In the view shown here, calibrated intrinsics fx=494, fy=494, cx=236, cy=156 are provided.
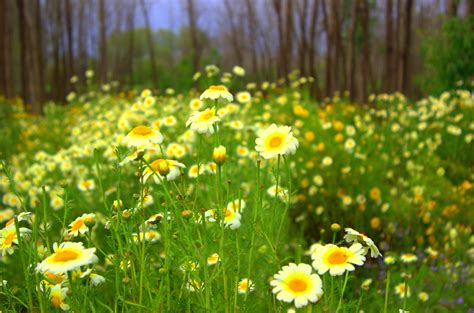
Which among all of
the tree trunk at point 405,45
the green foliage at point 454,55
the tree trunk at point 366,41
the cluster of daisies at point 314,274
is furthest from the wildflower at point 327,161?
the tree trunk at point 366,41

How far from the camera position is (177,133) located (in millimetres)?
3830

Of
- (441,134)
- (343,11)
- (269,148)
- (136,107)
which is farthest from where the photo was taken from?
(343,11)

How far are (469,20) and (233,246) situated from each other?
7934 millimetres

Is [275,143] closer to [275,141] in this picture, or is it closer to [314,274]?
[275,141]

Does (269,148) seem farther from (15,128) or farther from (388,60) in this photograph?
(388,60)

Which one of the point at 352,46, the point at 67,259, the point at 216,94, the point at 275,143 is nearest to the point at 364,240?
the point at 275,143

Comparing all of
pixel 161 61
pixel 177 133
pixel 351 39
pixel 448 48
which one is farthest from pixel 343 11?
pixel 161 61

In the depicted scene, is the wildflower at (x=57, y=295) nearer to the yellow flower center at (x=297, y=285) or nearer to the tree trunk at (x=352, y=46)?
the yellow flower center at (x=297, y=285)

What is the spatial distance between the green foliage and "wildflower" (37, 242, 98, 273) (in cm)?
784

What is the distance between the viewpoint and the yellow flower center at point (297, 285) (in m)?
1.05

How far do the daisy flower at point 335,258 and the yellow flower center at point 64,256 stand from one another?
509mm

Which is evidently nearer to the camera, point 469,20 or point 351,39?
point 469,20

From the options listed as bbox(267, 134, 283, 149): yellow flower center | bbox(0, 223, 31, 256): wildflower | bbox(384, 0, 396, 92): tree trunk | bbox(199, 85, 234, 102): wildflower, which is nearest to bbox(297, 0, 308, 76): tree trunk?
bbox(384, 0, 396, 92): tree trunk

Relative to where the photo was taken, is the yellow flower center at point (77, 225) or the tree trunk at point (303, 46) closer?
the yellow flower center at point (77, 225)
